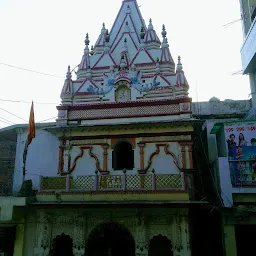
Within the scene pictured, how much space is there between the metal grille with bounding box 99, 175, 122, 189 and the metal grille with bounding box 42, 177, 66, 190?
177cm

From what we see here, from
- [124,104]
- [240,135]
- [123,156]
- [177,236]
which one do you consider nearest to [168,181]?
[177,236]

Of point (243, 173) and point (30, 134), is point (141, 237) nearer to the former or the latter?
point (243, 173)

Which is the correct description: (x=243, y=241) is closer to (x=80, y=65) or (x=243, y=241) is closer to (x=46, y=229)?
(x=46, y=229)

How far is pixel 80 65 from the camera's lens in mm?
18328

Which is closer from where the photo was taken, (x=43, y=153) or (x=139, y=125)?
(x=139, y=125)

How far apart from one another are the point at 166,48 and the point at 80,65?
5248 mm

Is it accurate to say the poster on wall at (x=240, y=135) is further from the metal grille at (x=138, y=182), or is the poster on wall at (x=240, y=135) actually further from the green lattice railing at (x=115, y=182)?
the metal grille at (x=138, y=182)

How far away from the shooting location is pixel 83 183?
44.6 feet

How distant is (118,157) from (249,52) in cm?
1014

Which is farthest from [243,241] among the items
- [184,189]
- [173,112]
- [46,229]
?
[46,229]

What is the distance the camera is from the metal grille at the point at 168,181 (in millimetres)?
12852

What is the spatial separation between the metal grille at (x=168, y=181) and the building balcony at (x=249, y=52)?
9.23 metres

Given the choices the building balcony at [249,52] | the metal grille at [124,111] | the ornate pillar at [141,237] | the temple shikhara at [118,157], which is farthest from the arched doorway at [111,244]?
the building balcony at [249,52]

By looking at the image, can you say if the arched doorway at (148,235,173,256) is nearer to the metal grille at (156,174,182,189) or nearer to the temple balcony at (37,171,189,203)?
the temple balcony at (37,171,189,203)
